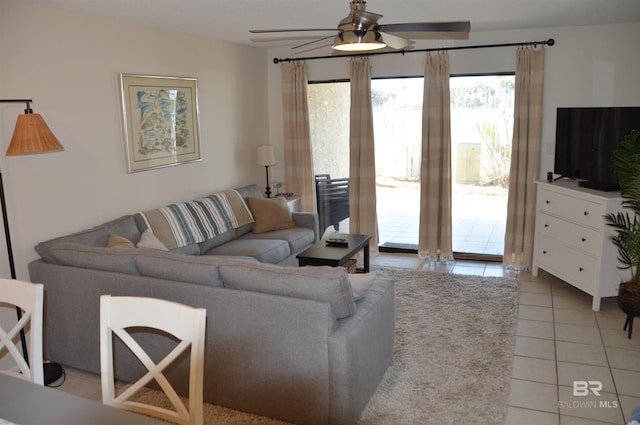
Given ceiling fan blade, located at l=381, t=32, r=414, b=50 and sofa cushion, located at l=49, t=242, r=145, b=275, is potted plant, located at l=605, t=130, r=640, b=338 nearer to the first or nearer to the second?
ceiling fan blade, located at l=381, t=32, r=414, b=50

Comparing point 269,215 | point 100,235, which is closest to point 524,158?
point 269,215

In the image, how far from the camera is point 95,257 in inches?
129

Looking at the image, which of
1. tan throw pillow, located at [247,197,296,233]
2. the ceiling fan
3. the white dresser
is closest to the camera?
the ceiling fan

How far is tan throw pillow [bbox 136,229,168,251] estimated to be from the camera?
158 inches

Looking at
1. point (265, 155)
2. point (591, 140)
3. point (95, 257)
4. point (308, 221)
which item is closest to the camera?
point (95, 257)

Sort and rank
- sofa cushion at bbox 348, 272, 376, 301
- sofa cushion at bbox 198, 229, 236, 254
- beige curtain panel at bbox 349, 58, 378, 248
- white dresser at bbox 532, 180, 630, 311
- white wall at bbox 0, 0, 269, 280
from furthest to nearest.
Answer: beige curtain panel at bbox 349, 58, 378, 248
sofa cushion at bbox 198, 229, 236, 254
white dresser at bbox 532, 180, 630, 311
white wall at bbox 0, 0, 269, 280
sofa cushion at bbox 348, 272, 376, 301

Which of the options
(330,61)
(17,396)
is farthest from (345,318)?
(330,61)

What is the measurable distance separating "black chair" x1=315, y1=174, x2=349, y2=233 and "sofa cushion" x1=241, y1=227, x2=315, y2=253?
1.02m

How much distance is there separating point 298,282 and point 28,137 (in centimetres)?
190

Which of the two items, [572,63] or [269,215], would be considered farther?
[269,215]

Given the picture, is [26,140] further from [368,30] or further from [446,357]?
[446,357]

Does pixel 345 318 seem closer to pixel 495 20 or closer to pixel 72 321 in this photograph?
pixel 72 321

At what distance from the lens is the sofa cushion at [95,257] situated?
316 cm

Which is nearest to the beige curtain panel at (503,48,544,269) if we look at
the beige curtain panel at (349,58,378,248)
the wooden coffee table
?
the beige curtain panel at (349,58,378,248)
